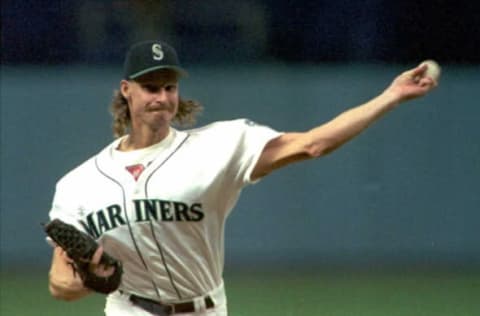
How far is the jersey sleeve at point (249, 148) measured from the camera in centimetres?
501

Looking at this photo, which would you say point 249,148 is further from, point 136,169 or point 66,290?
point 66,290

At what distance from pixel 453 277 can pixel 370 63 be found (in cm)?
197

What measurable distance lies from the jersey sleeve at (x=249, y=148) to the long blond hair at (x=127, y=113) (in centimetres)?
58

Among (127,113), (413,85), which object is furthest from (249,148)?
(127,113)

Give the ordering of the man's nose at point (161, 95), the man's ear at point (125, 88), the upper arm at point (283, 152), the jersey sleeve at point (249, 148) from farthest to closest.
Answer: the man's ear at point (125, 88)
the man's nose at point (161, 95)
the jersey sleeve at point (249, 148)
the upper arm at point (283, 152)

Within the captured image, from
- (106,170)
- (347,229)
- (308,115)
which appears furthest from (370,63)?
(106,170)

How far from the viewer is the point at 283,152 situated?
4.99m

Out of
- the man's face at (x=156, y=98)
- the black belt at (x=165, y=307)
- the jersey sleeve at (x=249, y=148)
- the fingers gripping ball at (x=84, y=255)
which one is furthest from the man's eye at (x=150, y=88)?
the black belt at (x=165, y=307)

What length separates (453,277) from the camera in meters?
10.2

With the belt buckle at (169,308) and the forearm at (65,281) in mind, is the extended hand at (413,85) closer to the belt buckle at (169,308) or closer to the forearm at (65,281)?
the belt buckle at (169,308)

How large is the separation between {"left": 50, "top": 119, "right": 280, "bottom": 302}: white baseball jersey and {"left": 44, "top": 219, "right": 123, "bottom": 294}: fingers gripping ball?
27 cm

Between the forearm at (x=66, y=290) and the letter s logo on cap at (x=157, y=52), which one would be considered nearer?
the forearm at (x=66, y=290)

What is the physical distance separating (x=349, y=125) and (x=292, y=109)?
6.28 m

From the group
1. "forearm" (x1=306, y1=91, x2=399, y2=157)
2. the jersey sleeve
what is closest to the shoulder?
the jersey sleeve
